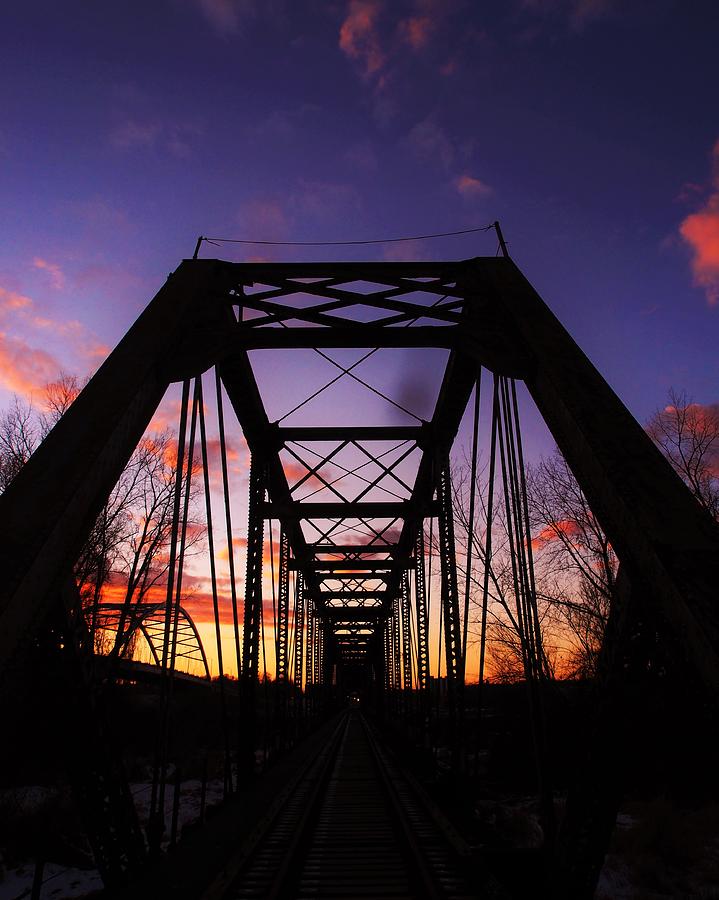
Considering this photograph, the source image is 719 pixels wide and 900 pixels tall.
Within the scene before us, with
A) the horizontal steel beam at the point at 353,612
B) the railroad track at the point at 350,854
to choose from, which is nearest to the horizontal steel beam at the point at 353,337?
the railroad track at the point at 350,854

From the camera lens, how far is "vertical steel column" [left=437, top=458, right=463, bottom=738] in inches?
429

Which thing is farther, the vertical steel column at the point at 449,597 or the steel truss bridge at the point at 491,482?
the vertical steel column at the point at 449,597

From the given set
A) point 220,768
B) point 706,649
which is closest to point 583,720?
point 706,649

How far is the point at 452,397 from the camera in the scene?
1146 cm

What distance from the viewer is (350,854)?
7.07 meters

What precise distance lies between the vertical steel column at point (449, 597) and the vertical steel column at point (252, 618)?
362 cm

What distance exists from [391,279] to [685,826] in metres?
12.8

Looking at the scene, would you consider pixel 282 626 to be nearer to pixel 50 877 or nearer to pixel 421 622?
pixel 421 622

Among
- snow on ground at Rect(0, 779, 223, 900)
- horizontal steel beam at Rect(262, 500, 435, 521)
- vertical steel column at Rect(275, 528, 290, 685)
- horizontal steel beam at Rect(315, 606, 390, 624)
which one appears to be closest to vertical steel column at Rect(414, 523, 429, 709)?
horizontal steel beam at Rect(262, 500, 435, 521)

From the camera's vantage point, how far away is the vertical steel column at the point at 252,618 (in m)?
10.6

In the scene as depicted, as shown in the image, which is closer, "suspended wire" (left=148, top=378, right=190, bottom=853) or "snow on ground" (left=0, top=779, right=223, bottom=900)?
"suspended wire" (left=148, top=378, right=190, bottom=853)

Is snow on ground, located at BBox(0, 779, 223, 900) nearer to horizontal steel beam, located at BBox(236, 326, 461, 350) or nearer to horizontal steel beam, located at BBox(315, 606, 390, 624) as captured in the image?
horizontal steel beam, located at BBox(236, 326, 461, 350)

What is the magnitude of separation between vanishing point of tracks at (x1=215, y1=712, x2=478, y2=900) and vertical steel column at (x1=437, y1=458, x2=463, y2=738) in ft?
6.35

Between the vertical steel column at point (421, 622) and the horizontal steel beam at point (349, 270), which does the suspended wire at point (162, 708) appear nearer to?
the horizontal steel beam at point (349, 270)
